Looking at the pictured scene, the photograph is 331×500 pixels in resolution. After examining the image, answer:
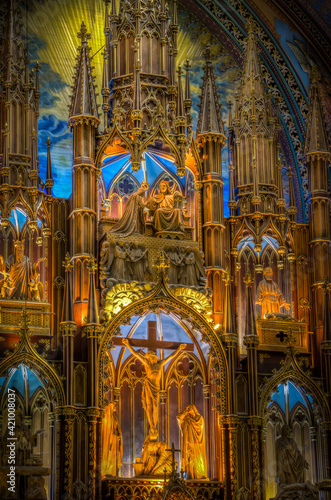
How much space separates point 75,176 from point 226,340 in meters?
4.08

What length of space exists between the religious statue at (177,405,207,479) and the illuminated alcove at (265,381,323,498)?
124 cm

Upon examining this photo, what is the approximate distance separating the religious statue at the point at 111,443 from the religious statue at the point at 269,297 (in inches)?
143

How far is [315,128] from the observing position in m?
22.6

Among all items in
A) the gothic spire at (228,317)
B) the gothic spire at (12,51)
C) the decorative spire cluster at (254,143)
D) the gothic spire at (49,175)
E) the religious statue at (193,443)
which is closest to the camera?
the religious statue at (193,443)

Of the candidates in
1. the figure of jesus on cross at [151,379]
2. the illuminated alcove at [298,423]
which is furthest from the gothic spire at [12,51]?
the illuminated alcove at [298,423]

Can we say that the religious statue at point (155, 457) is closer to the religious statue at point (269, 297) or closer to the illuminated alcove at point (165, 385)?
the illuminated alcove at point (165, 385)

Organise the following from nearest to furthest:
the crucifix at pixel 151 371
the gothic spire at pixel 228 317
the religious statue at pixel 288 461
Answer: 1. the religious statue at pixel 288 461
2. the crucifix at pixel 151 371
3. the gothic spire at pixel 228 317

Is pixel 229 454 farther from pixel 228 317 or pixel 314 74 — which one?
pixel 314 74

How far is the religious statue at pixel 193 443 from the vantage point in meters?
19.7

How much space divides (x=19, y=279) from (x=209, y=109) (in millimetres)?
5199

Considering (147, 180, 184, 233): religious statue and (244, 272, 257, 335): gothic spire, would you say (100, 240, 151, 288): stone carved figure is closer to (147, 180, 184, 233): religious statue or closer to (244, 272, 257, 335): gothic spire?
(147, 180, 184, 233): religious statue

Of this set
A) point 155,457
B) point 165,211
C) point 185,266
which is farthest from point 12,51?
point 155,457

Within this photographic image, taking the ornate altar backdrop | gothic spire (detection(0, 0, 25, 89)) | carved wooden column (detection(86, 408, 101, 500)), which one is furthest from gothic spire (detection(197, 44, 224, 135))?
carved wooden column (detection(86, 408, 101, 500))

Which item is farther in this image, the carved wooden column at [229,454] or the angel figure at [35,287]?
the angel figure at [35,287]
